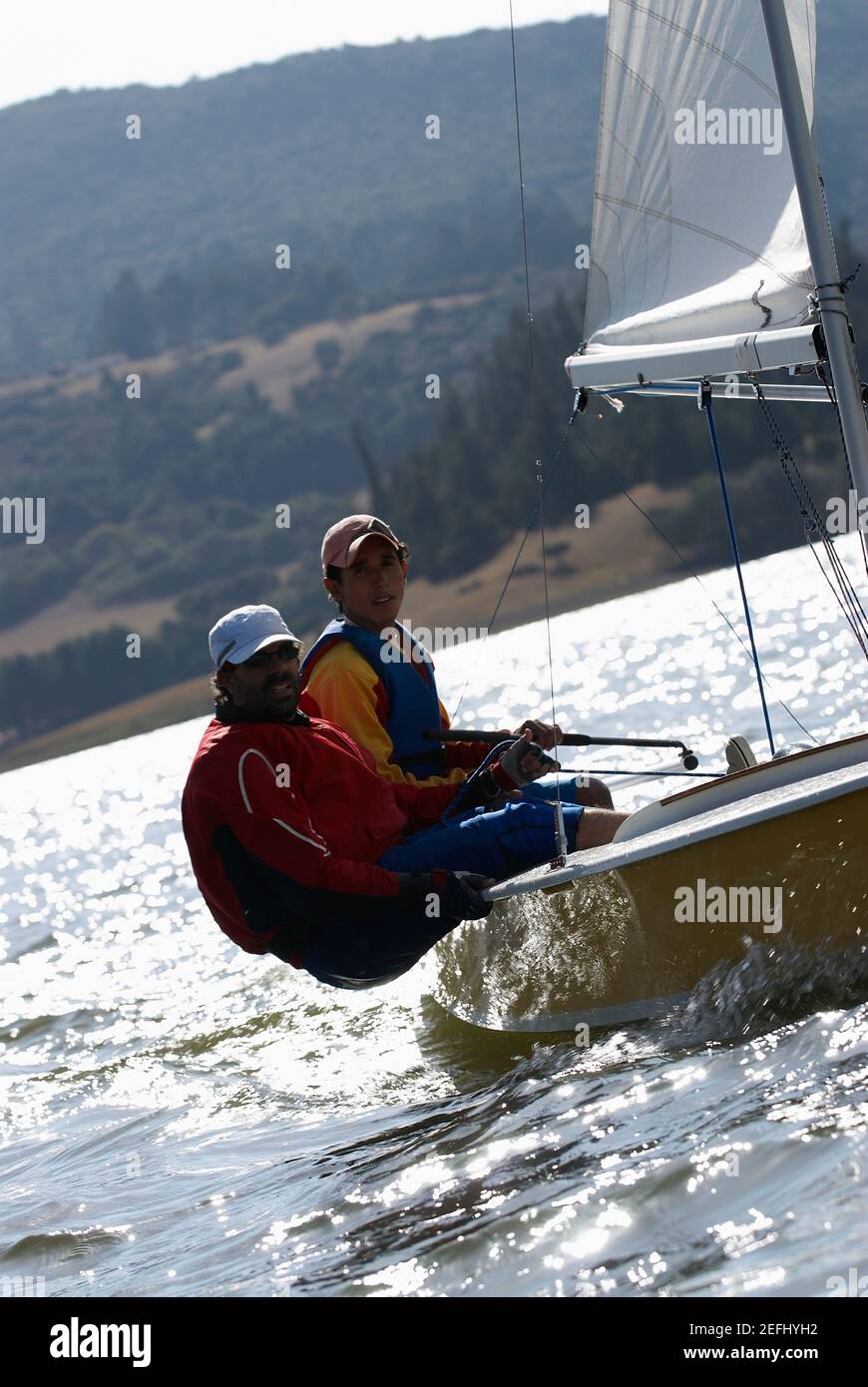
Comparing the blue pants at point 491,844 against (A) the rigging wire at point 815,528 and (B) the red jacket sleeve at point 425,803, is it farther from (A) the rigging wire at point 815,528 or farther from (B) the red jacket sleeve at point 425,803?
(A) the rigging wire at point 815,528

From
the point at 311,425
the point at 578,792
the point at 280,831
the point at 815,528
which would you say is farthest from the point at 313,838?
the point at 311,425

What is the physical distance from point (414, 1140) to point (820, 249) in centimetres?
298

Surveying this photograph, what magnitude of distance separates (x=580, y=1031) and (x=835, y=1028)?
0.98 m

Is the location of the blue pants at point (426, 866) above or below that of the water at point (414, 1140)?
above

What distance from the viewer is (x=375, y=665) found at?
224 inches

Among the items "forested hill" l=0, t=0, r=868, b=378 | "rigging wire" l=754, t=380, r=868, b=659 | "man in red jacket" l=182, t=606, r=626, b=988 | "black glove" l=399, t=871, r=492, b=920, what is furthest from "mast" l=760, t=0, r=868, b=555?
"forested hill" l=0, t=0, r=868, b=378

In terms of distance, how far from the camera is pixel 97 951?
11023 millimetres

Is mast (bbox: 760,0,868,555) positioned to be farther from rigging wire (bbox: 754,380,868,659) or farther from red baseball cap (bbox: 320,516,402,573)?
red baseball cap (bbox: 320,516,402,573)

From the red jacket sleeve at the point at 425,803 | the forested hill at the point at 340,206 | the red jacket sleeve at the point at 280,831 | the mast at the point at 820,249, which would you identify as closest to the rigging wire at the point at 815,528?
the mast at the point at 820,249

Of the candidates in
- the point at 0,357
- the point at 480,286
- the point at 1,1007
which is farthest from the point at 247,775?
the point at 0,357

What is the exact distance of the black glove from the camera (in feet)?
16.9

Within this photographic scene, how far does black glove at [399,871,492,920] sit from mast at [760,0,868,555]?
64.8 inches

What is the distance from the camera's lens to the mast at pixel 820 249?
200 inches

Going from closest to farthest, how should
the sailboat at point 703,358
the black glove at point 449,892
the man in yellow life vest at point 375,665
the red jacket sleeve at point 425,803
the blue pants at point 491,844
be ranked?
the sailboat at point 703,358 → the black glove at point 449,892 → the blue pants at point 491,844 → the man in yellow life vest at point 375,665 → the red jacket sleeve at point 425,803
